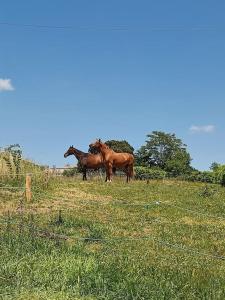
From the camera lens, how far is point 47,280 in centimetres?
919

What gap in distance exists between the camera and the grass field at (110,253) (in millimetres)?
9000

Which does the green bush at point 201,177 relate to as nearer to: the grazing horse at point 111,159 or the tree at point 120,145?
the grazing horse at point 111,159

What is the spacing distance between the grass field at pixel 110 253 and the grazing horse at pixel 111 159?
52.4 ft

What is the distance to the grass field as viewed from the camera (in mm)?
9000

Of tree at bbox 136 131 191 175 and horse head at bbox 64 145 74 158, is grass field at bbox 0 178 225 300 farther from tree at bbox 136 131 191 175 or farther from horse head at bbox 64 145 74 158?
tree at bbox 136 131 191 175

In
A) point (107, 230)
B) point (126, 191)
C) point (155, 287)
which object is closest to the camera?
point (155, 287)

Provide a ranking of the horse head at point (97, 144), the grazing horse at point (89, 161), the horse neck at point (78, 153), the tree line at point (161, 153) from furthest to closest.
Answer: the tree line at point (161, 153) < the horse neck at point (78, 153) < the grazing horse at point (89, 161) < the horse head at point (97, 144)

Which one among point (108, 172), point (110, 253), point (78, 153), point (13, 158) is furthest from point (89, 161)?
point (110, 253)

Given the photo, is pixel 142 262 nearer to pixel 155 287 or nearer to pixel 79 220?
pixel 155 287

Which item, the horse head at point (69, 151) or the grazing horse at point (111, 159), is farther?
the horse head at point (69, 151)

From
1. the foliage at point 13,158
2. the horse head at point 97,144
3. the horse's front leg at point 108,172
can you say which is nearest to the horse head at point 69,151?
the horse head at point 97,144

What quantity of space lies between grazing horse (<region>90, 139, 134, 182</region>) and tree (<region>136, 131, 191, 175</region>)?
174 feet

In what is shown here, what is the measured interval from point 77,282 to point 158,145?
3504 inches

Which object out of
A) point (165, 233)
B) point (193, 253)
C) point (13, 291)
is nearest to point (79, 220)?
point (165, 233)
